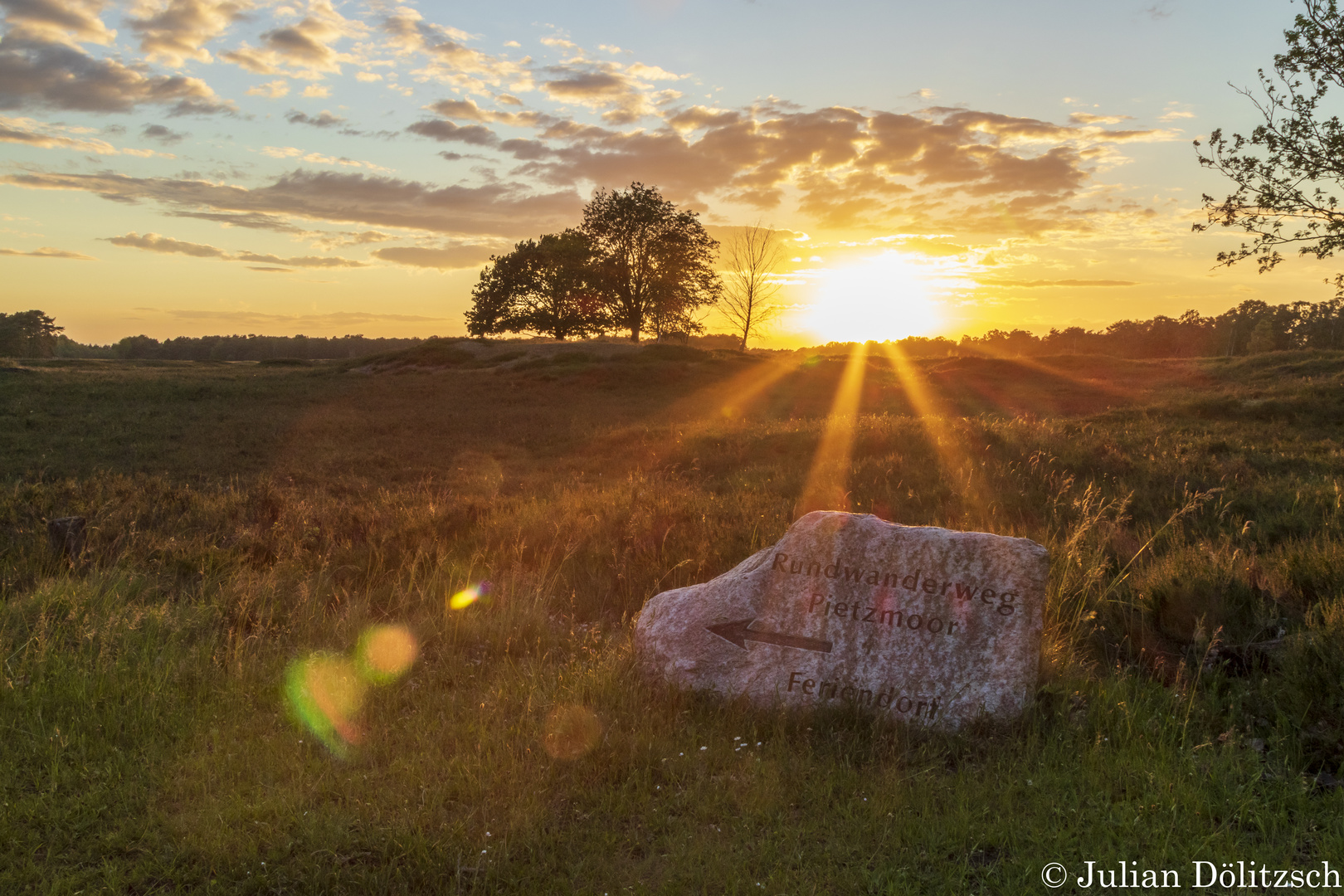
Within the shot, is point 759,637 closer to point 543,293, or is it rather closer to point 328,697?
point 328,697

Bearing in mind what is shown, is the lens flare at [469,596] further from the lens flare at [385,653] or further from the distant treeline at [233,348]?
the distant treeline at [233,348]

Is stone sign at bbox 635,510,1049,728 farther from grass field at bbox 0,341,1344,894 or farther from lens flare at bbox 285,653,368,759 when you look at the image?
lens flare at bbox 285,653,368,759

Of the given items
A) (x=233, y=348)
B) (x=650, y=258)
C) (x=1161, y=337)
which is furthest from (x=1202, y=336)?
(x=233, y=348)

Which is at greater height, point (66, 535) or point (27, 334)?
point (27, 334)

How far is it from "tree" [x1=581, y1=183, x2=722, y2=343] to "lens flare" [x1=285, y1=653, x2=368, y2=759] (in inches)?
2000

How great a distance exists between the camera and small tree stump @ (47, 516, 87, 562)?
7.58 m

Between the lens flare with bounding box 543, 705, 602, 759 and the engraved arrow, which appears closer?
the lens flare with bounding box 543, 705, 602, 759

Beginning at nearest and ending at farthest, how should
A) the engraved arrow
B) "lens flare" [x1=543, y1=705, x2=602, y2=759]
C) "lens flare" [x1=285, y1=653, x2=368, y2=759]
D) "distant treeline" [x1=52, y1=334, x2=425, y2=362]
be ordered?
"lens flare" [x1=543, y1=705, x2=602, y2=759], "lens flare" [x1=285, y1=653, x2=368, y2=759], the engraved arrow, "distant treeline" [x1=52, y1=334, x2=425, y2=362]

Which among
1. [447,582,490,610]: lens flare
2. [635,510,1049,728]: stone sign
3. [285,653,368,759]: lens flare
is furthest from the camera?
[447,582,490,610]: lens flare

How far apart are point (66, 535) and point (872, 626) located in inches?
303

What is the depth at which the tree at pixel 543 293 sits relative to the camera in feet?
184

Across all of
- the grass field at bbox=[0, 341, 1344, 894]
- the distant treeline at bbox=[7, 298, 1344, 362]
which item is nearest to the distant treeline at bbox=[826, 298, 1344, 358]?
the distant treeline at bbox=[7, 298, 1344, 362]

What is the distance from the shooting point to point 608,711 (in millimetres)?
4293

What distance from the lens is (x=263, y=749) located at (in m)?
3.91
